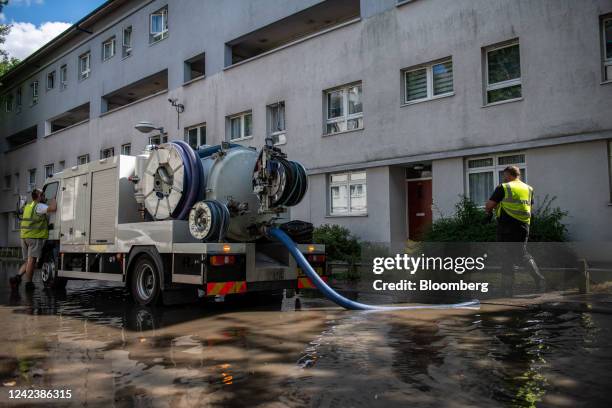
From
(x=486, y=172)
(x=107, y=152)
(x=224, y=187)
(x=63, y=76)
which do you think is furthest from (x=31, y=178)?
(x=224, y=187)

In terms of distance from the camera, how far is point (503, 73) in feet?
44.7

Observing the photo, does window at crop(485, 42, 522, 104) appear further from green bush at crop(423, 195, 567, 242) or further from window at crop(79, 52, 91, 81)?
window at crop(79, 52, 91, 81)

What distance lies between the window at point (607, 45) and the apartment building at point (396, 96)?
0.03m

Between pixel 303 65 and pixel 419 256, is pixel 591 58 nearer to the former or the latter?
pixel 419 256

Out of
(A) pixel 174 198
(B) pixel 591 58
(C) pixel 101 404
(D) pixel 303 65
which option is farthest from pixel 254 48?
(C) pixel 101 404

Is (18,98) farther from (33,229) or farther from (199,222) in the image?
(199,222)

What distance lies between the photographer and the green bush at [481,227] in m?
11.0

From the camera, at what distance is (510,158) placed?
528 inches

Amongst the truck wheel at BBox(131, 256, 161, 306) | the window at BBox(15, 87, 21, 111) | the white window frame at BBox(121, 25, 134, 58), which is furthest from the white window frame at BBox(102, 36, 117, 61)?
the truck wheel at BBox(131, 256, 161, 306)

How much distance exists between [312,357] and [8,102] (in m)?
43.0

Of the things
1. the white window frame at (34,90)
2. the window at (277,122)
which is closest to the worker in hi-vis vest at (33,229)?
the window at (277,122)

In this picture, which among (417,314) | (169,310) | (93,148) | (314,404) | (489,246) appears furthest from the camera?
(93,148)

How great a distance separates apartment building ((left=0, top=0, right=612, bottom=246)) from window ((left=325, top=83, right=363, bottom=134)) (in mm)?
42

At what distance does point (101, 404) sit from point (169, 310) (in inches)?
179
